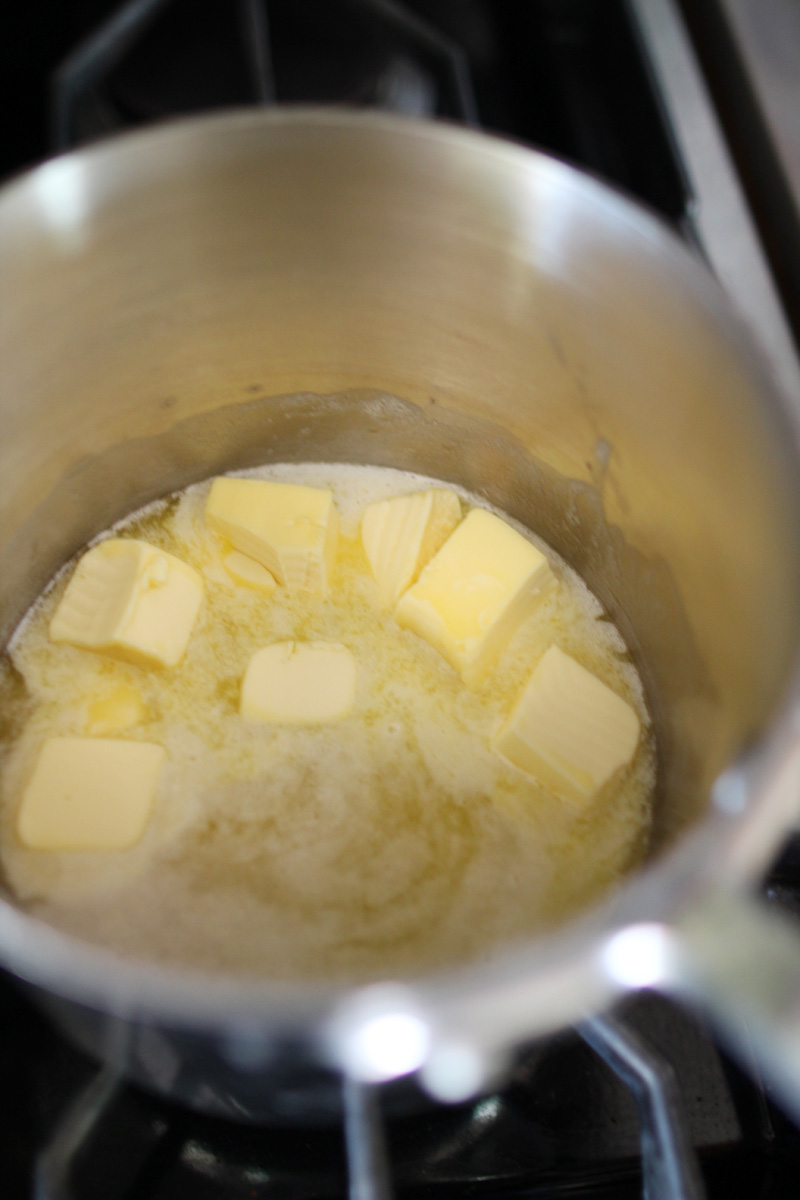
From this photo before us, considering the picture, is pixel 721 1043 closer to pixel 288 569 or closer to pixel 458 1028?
pixel 458 1028

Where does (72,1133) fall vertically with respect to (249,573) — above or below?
below

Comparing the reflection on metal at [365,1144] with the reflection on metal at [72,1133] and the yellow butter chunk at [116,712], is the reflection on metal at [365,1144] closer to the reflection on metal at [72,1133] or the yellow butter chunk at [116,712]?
the reflection on metal at [72,1133]

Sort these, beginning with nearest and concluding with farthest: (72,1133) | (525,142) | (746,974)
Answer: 1. (746,974)
2. (72,1133)
3. (525,142)

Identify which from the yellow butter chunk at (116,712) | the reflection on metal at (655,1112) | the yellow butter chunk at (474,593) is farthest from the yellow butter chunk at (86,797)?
the reflection on metal at (655,1112)

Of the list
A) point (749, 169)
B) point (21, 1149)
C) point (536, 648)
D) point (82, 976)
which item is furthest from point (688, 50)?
point (21, 1149)

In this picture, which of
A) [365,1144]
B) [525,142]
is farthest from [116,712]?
[525,142]

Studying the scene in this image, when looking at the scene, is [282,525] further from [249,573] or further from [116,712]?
[116,712]

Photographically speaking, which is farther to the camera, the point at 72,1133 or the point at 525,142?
the point at 525,142
